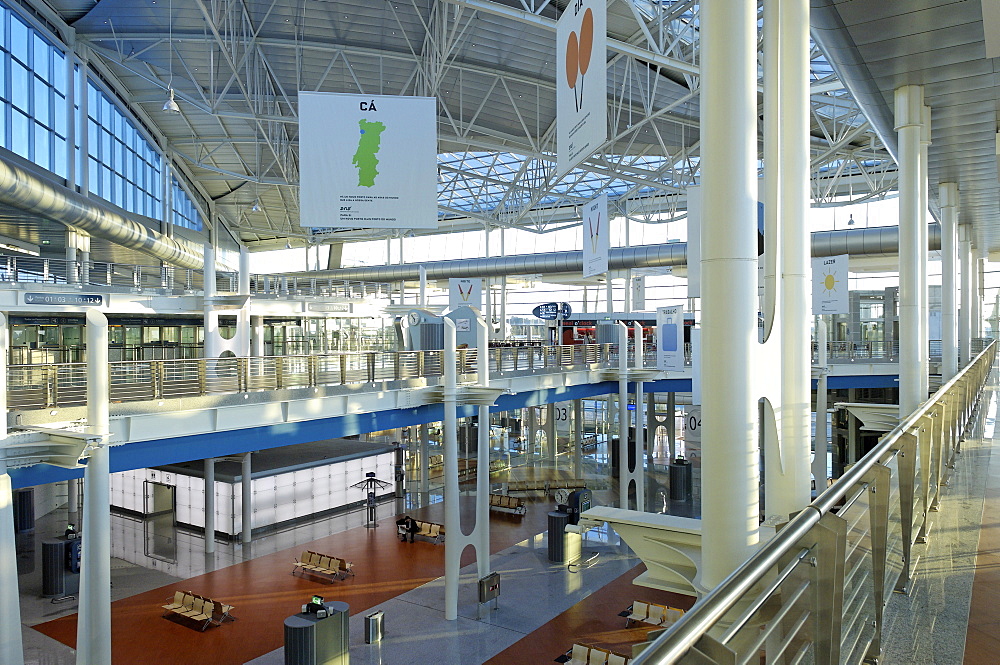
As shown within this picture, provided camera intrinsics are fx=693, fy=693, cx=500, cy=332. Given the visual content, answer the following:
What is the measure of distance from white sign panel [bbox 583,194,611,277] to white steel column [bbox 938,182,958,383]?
8570mm

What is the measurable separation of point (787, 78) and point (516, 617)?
13347 millimetres

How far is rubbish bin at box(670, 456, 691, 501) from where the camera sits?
27672mm

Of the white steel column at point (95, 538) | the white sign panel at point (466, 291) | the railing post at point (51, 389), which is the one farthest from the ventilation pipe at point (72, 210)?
the white steel column at point (95, 538)

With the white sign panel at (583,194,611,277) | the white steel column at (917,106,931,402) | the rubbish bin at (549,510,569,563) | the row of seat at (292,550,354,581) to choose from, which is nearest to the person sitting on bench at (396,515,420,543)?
the row of seat at (292,550,354,581)

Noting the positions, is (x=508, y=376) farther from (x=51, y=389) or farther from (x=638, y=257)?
(x=638, y=257)

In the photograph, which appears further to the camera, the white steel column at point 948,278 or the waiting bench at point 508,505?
A: the waiting bench at point 508,505

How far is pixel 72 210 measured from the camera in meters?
23.8

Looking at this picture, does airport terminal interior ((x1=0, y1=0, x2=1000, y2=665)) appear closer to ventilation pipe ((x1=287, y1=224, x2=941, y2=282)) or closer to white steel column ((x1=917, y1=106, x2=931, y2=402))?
white steel column ((x1=917, y1=106, x2=931, y2=402))

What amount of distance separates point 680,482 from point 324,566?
1495 cm

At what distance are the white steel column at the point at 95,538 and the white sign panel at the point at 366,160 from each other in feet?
12.8

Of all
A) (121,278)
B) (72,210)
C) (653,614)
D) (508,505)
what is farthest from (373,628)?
(121,278)

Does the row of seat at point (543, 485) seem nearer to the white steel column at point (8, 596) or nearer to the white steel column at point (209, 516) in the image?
the white steel column at point (209, 516)

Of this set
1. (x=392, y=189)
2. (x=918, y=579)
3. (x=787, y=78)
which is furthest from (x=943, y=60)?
(x=918, y=579)

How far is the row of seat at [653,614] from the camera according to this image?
14.4 metres
